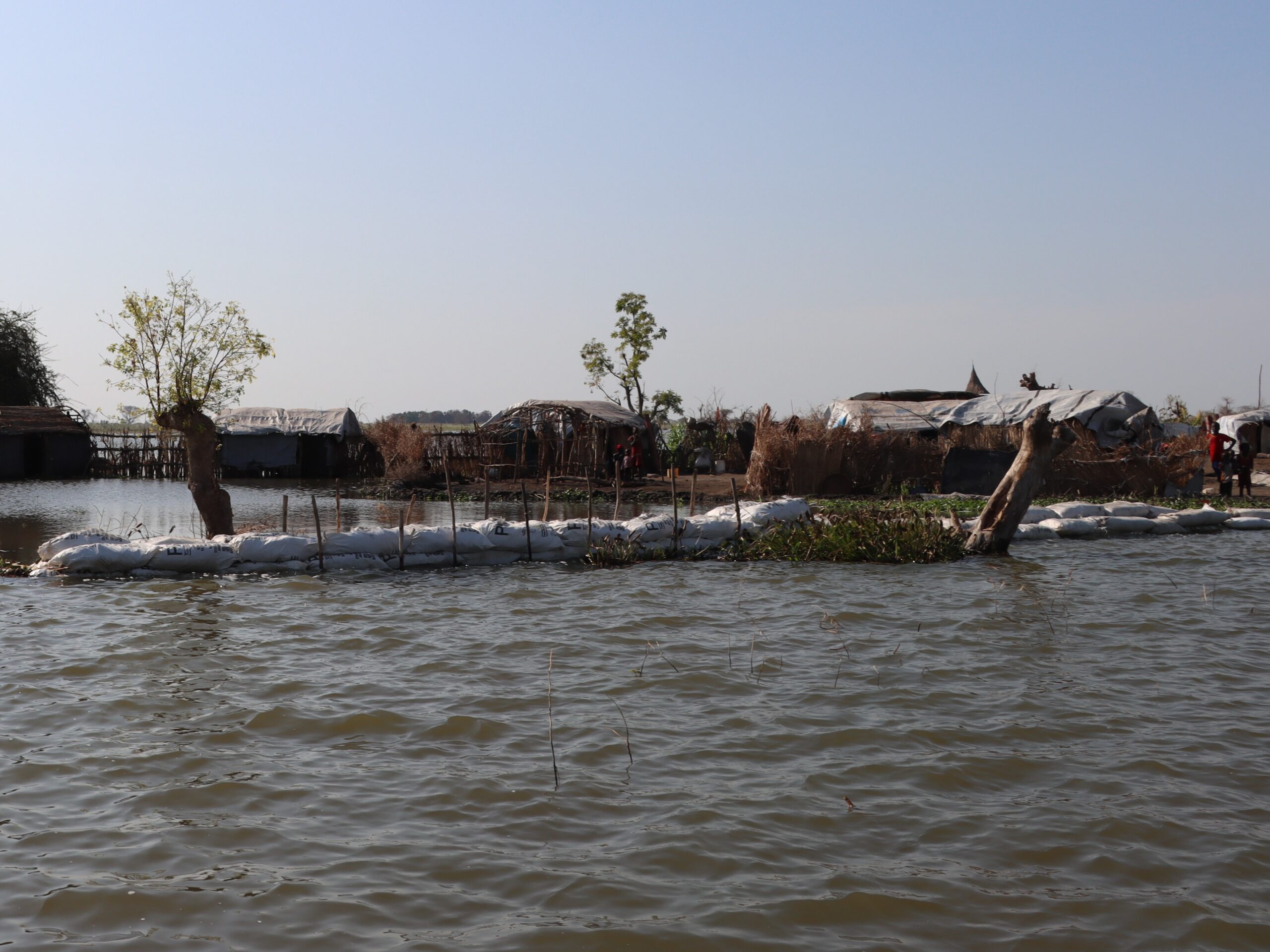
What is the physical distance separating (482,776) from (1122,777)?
311 centimetres

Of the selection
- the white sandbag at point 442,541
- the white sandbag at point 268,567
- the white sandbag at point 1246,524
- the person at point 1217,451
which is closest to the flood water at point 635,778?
the white sandbag at point 268,567

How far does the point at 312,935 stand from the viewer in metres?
3.64

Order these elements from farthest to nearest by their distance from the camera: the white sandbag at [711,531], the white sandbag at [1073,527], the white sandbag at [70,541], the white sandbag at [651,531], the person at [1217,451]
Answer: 1. the person at [1217,451]
2. the white sandbag at [1073,527]
3. the white sandbag at [711,531]
4. the white sandbag at [651,531]
5. the white sandbag at [70,541]

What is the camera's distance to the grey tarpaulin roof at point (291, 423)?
1246 inches

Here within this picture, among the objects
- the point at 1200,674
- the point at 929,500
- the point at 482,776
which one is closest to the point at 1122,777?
the point at 1200,674

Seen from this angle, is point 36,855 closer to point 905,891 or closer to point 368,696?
point 368,696

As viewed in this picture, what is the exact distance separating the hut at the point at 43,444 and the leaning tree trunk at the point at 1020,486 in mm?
26900

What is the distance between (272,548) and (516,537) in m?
2.79

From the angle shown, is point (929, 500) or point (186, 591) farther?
point (929, 500)

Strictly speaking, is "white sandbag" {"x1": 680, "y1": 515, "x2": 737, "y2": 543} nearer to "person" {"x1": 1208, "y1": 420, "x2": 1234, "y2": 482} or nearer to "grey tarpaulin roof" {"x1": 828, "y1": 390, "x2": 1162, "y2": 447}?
"grey tarpaulin roof" {"x1": 828, "y1": 390, "x2": 1162, "y2": 447}

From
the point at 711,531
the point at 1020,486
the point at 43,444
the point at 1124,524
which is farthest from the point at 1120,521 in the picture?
the point at 43,444

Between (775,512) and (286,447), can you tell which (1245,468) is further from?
(286,447)

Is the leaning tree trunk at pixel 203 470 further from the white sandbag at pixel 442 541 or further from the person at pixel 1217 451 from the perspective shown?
the person at pixel 1217 451

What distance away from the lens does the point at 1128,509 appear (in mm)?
16031
